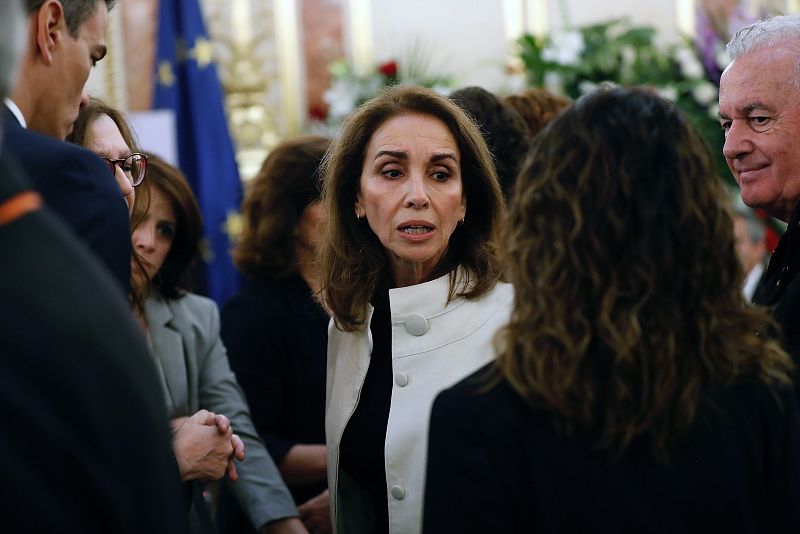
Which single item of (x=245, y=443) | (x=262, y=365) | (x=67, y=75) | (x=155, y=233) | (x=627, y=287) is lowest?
(x=245, y=443)

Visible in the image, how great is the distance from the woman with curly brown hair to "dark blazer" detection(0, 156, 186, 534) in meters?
0.59

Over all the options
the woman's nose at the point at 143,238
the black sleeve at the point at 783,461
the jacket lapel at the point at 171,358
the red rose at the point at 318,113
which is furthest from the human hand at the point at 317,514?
the red rose at the point at 318,113

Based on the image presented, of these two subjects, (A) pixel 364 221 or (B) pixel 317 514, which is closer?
(A) pixel 364 221

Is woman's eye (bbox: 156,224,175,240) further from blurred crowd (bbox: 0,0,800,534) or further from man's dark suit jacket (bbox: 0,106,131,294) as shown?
man's dark suit jacket (bbox: 0,106,131,294)

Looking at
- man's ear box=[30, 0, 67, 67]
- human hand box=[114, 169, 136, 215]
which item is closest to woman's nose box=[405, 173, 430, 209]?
human hand box=[114, 169, 136, 215]

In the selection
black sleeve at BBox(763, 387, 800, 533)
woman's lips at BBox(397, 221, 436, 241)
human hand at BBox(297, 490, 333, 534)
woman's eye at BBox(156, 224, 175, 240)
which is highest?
woman's lips at BBox(397, 221, 436, 241)

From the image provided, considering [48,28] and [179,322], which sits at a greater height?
[48,28]

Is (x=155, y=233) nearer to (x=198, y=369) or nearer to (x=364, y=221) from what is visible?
(x=198, y=369)

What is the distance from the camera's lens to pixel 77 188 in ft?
6.35

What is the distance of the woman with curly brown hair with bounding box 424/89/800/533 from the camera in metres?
1.65

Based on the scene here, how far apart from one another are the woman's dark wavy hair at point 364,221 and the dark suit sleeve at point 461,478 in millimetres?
1026

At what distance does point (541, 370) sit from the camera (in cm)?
166

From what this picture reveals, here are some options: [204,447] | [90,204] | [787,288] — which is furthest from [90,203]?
[787,288]

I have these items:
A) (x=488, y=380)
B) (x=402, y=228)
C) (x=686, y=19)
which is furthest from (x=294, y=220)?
(x=686, y=19)
